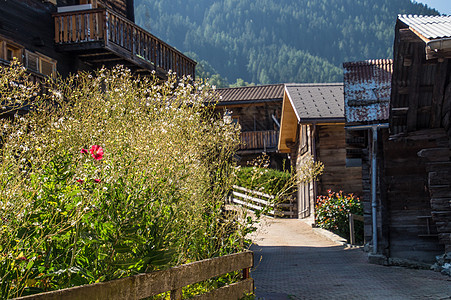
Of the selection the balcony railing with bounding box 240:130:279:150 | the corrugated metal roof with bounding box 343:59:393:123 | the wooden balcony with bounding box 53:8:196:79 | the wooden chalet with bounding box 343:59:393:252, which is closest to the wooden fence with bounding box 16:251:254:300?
the wooden chalet with bounding box 343:59:393:252

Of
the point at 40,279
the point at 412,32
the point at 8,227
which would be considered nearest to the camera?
the point at 8,227

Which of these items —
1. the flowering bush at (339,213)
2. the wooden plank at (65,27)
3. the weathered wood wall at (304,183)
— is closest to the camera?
the wooden plank at (65,27)

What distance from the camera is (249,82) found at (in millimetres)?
142500

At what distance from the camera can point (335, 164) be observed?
19750mm

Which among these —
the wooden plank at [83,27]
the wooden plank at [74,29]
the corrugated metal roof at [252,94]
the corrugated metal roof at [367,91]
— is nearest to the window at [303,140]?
the corrugated metal roof at [367,91]

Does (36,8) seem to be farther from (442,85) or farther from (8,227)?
(8,227)

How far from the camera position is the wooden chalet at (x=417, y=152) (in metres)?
8.83

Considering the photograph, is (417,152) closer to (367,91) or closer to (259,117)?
(367,91)

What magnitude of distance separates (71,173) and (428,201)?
29.0 ft

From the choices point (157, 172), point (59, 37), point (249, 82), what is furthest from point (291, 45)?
point (157, 172)

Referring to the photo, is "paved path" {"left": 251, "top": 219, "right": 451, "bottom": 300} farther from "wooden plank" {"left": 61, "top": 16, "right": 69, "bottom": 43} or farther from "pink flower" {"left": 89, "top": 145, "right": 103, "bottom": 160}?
"wooden plank" {"left": 61, "top": 16, "right": 69, "bottom": 43}

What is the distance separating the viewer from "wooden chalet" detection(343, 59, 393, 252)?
11273 millimetres

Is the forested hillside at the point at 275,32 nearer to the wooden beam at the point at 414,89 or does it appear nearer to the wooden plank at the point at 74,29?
the wooden plank at the point at 74,29

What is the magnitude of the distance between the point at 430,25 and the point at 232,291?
4.94 meters
